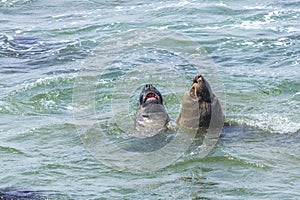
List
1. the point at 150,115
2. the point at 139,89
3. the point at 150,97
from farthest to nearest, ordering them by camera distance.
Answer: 1. the point at 139,89
2. the point at 150,97
3. the point at 150,115

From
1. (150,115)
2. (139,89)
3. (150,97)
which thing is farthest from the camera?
(139,89)

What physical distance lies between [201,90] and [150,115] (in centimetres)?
79

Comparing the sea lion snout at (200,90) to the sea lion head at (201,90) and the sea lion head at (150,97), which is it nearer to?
the sea lion head at (201,90)

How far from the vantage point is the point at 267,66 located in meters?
13.1

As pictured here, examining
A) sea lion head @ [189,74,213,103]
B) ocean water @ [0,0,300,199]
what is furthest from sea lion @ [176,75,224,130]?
ocean water @ [0,0,300,199]

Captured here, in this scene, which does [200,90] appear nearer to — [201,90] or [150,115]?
[201,90]

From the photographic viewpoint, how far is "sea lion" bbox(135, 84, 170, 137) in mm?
9227

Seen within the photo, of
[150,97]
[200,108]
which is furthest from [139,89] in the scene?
[200,108]

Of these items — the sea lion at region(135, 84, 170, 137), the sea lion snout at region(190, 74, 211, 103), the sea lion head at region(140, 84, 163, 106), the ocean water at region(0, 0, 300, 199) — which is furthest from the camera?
the sea lion head at region(140, 84, 163, 106)

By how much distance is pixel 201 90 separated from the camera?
8922 mm

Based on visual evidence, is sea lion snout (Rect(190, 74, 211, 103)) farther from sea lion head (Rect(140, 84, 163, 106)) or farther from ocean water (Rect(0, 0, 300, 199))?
sea lion head (Rect(140, 84, 163, 106))

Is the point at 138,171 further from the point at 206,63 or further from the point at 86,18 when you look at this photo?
the point at 86,18

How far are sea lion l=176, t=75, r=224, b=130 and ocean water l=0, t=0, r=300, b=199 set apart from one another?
0.24 meters

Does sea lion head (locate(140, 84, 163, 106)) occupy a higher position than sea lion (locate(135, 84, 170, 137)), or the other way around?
sea lion head (locate(140, 84, 163, 106))
